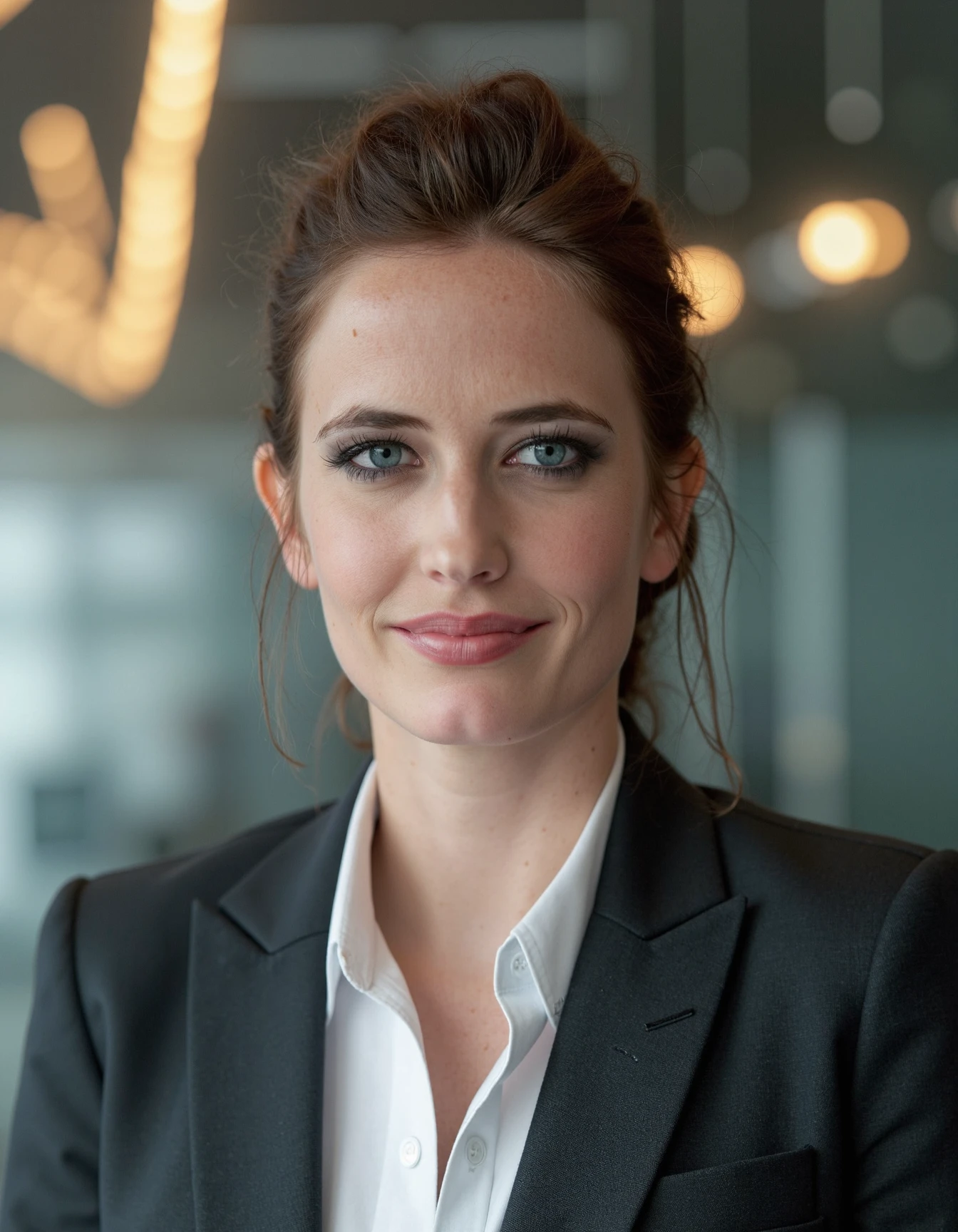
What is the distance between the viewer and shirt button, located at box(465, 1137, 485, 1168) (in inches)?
51.8

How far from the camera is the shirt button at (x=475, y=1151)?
1314mm

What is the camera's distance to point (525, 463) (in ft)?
4.60

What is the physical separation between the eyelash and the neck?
28 cm

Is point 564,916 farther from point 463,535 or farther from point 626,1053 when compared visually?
point 463,535

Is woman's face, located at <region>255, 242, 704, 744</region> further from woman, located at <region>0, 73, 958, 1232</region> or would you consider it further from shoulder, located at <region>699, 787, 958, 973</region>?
shoulder, located at <region>699, 787, 958, 973</region>

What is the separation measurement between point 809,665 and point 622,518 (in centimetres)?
103

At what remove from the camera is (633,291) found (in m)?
1.49

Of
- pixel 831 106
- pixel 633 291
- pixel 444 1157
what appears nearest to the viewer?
pixel 444 1157

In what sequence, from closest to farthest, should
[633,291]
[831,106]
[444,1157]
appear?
[444,1157]
[633,291]
[831,106]

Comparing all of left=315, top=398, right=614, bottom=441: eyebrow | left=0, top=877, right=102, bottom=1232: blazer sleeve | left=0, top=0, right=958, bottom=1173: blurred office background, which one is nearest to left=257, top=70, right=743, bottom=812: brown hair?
left=315, top=398, right=614, bottom=441: eyebrow

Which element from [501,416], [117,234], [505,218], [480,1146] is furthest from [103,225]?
[480,1146]

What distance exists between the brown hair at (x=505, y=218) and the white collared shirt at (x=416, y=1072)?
267mm

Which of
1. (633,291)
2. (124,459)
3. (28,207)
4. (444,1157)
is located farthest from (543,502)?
(28,207)

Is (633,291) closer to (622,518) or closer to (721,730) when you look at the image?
(622,518)
